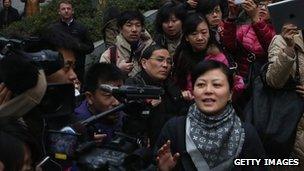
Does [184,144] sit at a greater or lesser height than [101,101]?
lesser

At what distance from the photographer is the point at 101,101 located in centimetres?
412

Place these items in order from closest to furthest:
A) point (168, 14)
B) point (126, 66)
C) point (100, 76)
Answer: point (100, 76), point (126, 66), point (168, 14)

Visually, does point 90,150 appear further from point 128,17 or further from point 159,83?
point 128,17

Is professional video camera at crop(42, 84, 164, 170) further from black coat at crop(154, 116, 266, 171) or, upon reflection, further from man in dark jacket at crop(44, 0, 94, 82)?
man in dark jacket at crop(44, 0, 94, 82)

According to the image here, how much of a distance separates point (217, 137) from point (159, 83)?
53.8 inches

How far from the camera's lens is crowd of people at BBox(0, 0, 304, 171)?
3.01 meters

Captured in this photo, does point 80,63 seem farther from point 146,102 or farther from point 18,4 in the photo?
point 18,4

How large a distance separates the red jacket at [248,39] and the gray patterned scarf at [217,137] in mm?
1817

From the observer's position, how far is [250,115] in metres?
4.70

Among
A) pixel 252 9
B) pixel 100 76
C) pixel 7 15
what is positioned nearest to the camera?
pixel 100 76

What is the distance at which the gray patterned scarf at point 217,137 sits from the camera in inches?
138

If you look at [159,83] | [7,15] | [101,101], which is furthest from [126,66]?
[7,15]

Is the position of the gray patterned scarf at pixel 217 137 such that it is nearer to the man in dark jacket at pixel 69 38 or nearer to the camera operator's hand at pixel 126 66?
the man in dark jacket at pixel 69 38

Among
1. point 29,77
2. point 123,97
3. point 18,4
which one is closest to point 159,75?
Answer: point 123,97
